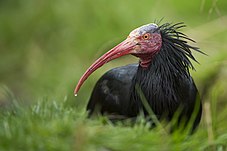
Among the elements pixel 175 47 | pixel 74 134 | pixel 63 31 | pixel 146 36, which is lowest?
pixel 74 134

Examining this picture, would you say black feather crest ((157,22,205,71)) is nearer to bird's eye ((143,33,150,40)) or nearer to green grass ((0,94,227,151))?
bird's eye ((143,33,150,40))

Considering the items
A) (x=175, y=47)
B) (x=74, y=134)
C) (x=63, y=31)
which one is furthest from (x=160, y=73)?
(x=63, y=31)

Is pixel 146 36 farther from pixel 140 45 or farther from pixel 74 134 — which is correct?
pixel 74 134

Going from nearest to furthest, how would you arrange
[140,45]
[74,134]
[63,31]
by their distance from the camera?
[74,134] < [140,45] < [63,31]

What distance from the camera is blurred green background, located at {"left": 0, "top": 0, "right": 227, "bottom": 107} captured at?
1023 cm

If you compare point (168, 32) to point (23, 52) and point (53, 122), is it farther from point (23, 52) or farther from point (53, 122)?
point (23, 52)

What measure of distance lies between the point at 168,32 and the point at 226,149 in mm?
1492

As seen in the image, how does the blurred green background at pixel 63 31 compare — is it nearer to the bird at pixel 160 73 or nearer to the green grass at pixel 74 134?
the bird at pixel 160 73

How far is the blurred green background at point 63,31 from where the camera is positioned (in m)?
10.2

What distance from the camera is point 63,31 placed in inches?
427

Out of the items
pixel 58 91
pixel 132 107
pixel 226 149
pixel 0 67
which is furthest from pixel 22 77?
pixel 226 149

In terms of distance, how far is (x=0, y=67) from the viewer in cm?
1062

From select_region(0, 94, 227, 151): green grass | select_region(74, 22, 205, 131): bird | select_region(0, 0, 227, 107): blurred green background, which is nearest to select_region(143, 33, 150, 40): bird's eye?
select_region(74, 22, 205, 131): bird

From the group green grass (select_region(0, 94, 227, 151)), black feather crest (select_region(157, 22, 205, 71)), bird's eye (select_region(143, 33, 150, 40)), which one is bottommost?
green grass (select_region(0, 94, 227, 151))
